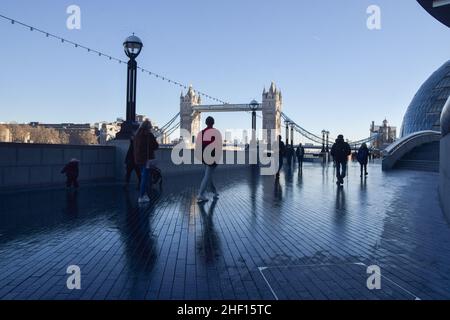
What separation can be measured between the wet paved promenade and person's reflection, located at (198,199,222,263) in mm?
13

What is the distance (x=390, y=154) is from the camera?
85.2 feet

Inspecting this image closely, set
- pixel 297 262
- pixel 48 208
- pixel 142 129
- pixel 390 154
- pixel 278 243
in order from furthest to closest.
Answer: pixel 390 154
pixel 142 129
pixel 48 208
pixel 278 243
pixel 297 262

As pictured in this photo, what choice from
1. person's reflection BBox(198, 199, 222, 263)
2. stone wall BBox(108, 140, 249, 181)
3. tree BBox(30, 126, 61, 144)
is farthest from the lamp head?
tree BBox(30, 126, 61, 144)

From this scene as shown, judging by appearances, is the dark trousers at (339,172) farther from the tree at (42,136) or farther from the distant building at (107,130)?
the tree at (42,136)

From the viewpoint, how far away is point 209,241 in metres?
5.05

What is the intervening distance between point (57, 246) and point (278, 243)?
2625 mm

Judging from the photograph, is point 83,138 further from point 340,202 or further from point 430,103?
point 340,202

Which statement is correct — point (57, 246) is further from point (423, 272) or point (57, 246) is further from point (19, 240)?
point (423, 272)

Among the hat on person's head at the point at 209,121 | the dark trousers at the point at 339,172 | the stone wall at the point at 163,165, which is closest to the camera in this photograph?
the hat on person's head at the point at 209,121

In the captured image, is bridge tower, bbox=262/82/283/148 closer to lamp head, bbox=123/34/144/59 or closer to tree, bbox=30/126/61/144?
tree, bbox=30/126/61/144

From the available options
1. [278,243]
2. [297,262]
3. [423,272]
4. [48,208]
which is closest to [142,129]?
[48,208]

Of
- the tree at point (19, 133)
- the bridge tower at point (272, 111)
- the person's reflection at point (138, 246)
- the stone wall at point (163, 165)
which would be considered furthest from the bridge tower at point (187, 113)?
the person's reflection at point (138, 246)

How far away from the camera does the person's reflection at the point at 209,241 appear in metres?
4.38

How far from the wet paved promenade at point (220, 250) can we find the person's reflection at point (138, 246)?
1cm
